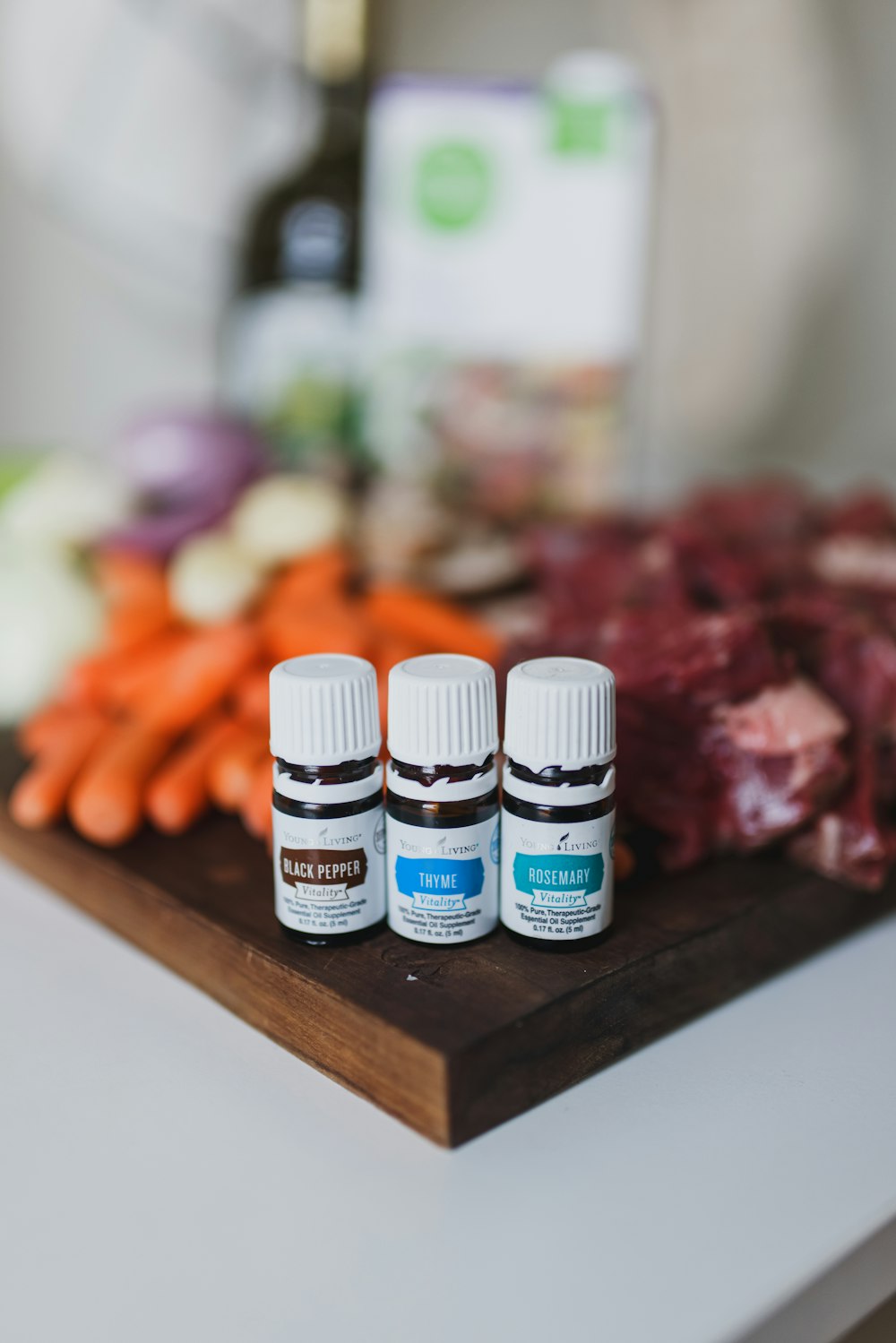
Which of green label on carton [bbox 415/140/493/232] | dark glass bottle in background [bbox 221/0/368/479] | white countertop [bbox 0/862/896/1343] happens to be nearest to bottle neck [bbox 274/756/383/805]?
white countertop [bbox 0/862/896/1343]

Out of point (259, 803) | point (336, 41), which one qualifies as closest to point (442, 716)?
point (259, 803)

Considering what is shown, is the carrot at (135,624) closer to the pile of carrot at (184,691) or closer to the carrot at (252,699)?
the pile of carrot at (184,691)

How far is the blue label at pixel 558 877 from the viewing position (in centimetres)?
64

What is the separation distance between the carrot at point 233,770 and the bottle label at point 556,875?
26 cm

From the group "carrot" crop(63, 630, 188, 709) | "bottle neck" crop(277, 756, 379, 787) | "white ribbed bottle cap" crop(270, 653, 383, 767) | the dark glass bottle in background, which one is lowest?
"carrot" crop(63, 630, 188, 709)

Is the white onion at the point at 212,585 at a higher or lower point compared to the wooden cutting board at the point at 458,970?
higher

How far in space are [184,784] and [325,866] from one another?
0.80 ft

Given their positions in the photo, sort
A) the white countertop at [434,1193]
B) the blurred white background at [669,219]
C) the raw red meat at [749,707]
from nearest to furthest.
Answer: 1. the white countertop at [434,1193]
2. the raw red meat at [749,707]
3. the blurred white background at [669,219]

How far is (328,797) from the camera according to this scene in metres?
0.65

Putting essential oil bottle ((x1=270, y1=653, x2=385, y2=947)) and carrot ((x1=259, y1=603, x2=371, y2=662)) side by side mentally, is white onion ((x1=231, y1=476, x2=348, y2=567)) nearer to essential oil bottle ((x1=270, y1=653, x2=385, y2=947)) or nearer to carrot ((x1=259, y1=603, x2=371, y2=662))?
carrot ((x1=259, y1=603, x2=371, y2=662))

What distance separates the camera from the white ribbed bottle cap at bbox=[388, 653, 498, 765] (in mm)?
631

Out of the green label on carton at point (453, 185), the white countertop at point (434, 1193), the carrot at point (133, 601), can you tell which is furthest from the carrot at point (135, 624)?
the green label on carton at point (453, 185)

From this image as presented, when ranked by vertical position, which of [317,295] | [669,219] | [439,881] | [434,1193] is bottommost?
[434,1193]

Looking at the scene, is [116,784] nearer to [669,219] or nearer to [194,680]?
[194,680]
